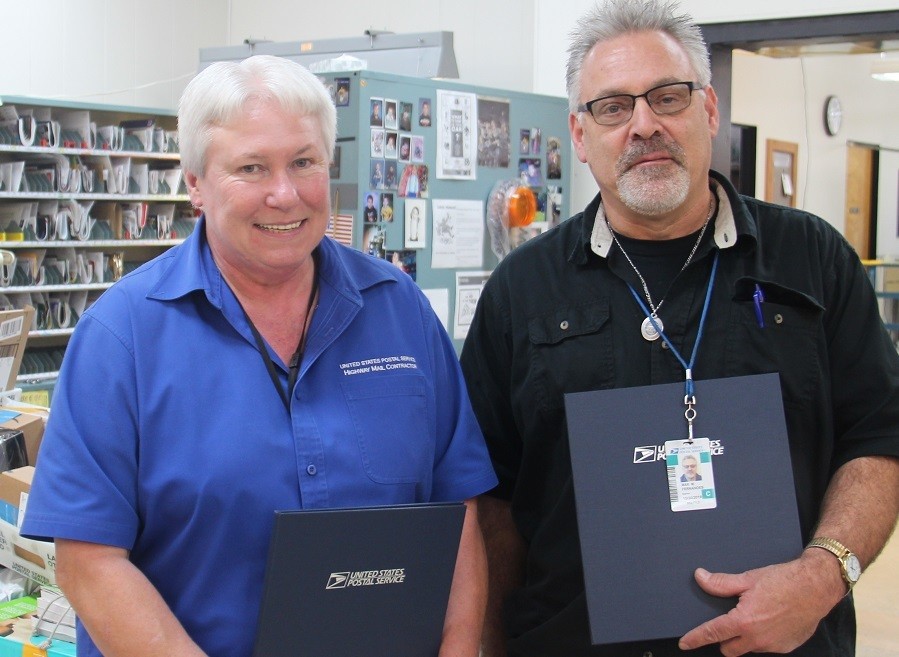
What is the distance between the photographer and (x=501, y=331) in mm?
1932

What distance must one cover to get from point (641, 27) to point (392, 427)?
0.82 m

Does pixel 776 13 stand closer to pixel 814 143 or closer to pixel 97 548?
pixel 97 548

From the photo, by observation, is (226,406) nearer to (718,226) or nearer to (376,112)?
(718,226)

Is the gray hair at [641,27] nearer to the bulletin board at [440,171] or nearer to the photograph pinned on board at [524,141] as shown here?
the bulletin board at [440,171]

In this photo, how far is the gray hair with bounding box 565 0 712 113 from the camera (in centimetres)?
181

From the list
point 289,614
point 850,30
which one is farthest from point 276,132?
point 850,30

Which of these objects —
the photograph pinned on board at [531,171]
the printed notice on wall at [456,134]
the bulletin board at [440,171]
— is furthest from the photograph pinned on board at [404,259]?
the photograph pinned on board at [531,171]

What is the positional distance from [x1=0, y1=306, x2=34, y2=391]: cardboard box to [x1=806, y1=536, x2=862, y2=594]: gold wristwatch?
244cm

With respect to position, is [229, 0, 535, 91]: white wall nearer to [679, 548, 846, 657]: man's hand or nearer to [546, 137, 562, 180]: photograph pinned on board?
[546, 137, 562, 180]: photograph pinned on board

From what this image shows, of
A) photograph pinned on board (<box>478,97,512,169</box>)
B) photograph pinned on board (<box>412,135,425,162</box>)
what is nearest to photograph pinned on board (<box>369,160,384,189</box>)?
photograph pinned on board (<box>412,135,425,162</box>)

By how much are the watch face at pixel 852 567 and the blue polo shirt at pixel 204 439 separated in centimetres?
67

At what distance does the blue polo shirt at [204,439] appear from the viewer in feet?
4.76

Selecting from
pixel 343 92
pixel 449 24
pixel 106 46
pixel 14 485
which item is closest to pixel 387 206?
pixel 343 92

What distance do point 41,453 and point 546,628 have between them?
0.92 meters
